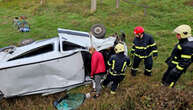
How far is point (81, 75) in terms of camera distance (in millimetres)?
3834

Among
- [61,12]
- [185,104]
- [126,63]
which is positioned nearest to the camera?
[185,104]

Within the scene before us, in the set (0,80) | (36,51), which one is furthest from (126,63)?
(0,80)

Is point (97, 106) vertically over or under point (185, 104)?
under

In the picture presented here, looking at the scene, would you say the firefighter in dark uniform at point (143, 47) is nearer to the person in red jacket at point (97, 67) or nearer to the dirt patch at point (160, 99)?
the person in red jacket at point (97, 67)

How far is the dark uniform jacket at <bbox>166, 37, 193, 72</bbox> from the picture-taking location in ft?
9.95

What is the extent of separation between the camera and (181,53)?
3174 mm

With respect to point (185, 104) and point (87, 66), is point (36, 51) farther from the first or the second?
point (185, 104)

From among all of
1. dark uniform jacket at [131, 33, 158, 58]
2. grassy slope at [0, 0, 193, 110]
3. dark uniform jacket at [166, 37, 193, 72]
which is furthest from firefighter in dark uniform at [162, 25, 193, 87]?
grassy slope at [0, 0, 193, 110]

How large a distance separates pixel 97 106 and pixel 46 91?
4.99 feet

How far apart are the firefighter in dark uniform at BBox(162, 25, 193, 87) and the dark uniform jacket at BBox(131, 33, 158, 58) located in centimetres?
61

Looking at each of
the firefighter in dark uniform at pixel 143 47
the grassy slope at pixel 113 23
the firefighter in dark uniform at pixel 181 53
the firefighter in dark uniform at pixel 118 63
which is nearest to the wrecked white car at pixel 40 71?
the grassy slope at pixel 113 23

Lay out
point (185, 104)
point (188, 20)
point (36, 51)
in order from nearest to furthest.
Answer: point (185, 104) → point (36, 51) → point (188, 20)

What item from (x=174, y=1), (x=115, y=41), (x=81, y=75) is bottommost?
(x=81, y=75)

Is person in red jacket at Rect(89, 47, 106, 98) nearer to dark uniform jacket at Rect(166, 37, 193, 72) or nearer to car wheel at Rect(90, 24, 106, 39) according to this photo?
dark uniform jacket at Rect(166, 37, 193, 72)
